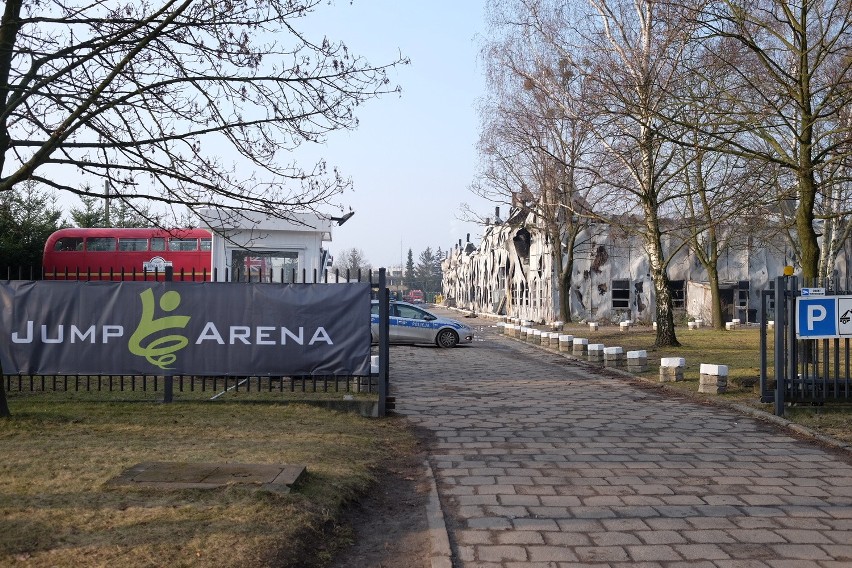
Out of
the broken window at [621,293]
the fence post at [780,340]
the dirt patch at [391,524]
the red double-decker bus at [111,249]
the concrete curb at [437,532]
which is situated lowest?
the dirt patch at [391,524]

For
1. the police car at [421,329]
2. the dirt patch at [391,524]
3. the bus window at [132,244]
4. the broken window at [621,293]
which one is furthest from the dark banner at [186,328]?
the broken window at [621,293]

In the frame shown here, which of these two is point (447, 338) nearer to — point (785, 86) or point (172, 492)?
point (785, 86)

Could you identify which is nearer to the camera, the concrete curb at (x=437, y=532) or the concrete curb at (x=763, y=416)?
the concrete curb at (x=437, y=532)

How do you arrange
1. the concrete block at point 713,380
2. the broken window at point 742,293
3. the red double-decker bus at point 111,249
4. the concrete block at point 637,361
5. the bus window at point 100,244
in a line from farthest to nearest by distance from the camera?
the broken window at point 742,293, the bus window at point 100,244, the red double-decker bus at point 111,249, the concrete block at point 637,361, the concrete block at point 713,380

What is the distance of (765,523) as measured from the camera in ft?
19.3

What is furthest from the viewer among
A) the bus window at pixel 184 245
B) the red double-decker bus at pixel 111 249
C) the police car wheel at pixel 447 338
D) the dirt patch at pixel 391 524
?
the red double-decker bus at pixel 111 249

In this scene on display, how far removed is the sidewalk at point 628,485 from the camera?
527cm

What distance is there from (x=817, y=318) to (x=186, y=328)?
8614 millimetres

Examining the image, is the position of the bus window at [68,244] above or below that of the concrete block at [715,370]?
above

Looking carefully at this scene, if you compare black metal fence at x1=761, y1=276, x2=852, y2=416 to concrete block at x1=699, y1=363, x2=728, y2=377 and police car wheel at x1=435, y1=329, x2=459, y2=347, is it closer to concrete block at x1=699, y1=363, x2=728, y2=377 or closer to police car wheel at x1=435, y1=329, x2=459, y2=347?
concrete block at x1=699, y1=363, x2=728, y2=377

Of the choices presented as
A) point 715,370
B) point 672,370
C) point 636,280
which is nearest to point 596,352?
point 672,370

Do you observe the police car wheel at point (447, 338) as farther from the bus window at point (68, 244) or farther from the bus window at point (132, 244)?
the bus window at point (68, 244)

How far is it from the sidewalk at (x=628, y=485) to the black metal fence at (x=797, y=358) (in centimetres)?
79

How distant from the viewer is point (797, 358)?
11.2 metres
